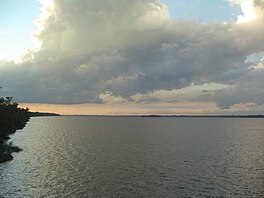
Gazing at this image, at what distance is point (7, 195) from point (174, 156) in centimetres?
4774

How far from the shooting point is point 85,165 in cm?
6619

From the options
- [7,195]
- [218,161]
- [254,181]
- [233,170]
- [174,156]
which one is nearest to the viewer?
[7,195]

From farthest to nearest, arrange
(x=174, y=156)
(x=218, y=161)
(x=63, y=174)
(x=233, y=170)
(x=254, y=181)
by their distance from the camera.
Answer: (x=174, y=156) → (x=218, y=161) → (x=233, y=170) → (x=63, y=174) → (x=254, y=181)

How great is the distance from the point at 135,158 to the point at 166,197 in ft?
113

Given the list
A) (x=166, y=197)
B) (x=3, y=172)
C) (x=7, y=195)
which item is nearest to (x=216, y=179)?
(x=166, y=197)

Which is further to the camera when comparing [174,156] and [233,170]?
[174,156]

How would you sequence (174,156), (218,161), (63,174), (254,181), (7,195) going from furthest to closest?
1. (174,156)
2. (218,161)
3. (63,174)
4. (254,181)
5. (7,195)

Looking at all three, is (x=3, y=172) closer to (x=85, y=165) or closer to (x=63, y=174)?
(x=63, y=174)

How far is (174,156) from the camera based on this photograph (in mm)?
80562

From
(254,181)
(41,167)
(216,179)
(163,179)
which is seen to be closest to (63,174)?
(41,167)

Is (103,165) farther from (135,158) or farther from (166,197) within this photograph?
(166,197)

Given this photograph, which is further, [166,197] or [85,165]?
[85,165]

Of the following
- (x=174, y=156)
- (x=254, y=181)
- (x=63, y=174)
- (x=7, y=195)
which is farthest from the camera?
(x=174, y=156)

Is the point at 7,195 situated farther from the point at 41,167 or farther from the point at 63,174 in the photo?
the point at 41,167
